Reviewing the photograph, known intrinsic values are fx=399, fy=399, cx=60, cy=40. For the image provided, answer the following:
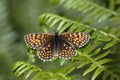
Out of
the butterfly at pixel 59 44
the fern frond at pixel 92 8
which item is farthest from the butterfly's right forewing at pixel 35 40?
the fern frond at pixel 92 8

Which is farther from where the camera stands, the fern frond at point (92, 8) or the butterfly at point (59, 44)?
the fern frond at point (92, 8)

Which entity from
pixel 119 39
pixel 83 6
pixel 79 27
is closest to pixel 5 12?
pixel 83 6

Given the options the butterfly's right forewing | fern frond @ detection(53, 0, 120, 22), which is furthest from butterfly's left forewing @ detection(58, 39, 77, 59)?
fern frond @ detection(53, 0, 120, 22)

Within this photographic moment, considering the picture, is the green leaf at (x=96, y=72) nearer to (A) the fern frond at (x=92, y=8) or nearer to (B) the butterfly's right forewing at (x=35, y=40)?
(B) the butterfly's right forewing at (x=35, y=40)

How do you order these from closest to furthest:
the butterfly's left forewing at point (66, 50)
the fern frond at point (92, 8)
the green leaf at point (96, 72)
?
the green leaf at point (96, 72) < the butterfly's left forewing at point (66, 50) < the fern frond at point (92, 8)

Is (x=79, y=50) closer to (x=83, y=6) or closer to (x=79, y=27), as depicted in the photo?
(x=79, y=27)

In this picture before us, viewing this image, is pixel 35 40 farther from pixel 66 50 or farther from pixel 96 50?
pixel 96 50

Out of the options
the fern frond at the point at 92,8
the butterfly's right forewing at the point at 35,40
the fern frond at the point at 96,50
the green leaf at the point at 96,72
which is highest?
the fern frond at the point at 92,8
